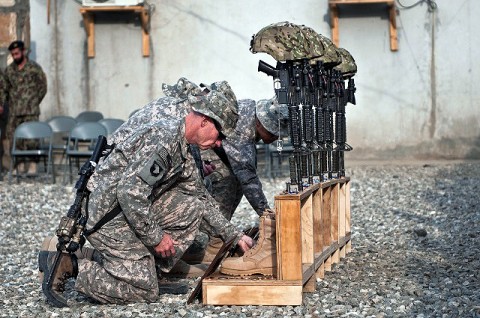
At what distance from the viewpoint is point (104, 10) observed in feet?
72.9

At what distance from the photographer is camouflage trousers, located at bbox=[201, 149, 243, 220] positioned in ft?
31.5

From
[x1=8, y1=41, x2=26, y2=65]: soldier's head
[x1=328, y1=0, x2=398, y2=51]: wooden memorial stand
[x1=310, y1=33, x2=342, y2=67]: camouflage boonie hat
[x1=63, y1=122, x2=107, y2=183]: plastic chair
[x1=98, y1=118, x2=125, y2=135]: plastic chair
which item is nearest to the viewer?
[x1=310, y1=33, x2=342, y2=67]: camouflage boonie hat

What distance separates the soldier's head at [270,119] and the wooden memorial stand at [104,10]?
1340 cm

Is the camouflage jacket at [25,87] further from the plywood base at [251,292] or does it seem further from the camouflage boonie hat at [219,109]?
the plywood base at [251,292]

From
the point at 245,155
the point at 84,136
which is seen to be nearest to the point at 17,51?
the point at 84,136

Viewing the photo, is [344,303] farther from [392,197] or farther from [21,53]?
[21,53]

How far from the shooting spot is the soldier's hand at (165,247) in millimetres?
7512

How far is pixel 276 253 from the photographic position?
7.59m

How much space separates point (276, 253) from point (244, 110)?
1873 millimetres

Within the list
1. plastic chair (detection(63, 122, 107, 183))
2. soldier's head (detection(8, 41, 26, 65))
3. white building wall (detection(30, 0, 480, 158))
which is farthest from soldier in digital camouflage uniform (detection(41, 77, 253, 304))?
white building wall (detection(30, 0, 480, 158))

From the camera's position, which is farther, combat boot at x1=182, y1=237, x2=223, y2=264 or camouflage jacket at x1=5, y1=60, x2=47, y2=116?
camouflage jacket at x1=5, y1=60, x2=47, y2=116

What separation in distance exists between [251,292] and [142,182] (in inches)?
39.7

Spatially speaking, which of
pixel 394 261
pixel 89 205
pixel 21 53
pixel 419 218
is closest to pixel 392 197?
pixel 419 218

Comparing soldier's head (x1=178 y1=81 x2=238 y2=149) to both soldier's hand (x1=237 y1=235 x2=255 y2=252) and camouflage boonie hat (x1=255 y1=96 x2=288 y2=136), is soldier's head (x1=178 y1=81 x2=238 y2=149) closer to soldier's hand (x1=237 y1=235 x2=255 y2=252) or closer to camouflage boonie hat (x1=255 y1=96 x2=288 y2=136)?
soldier's hand (x1=237 y1=235 x2=255 y2=252)
